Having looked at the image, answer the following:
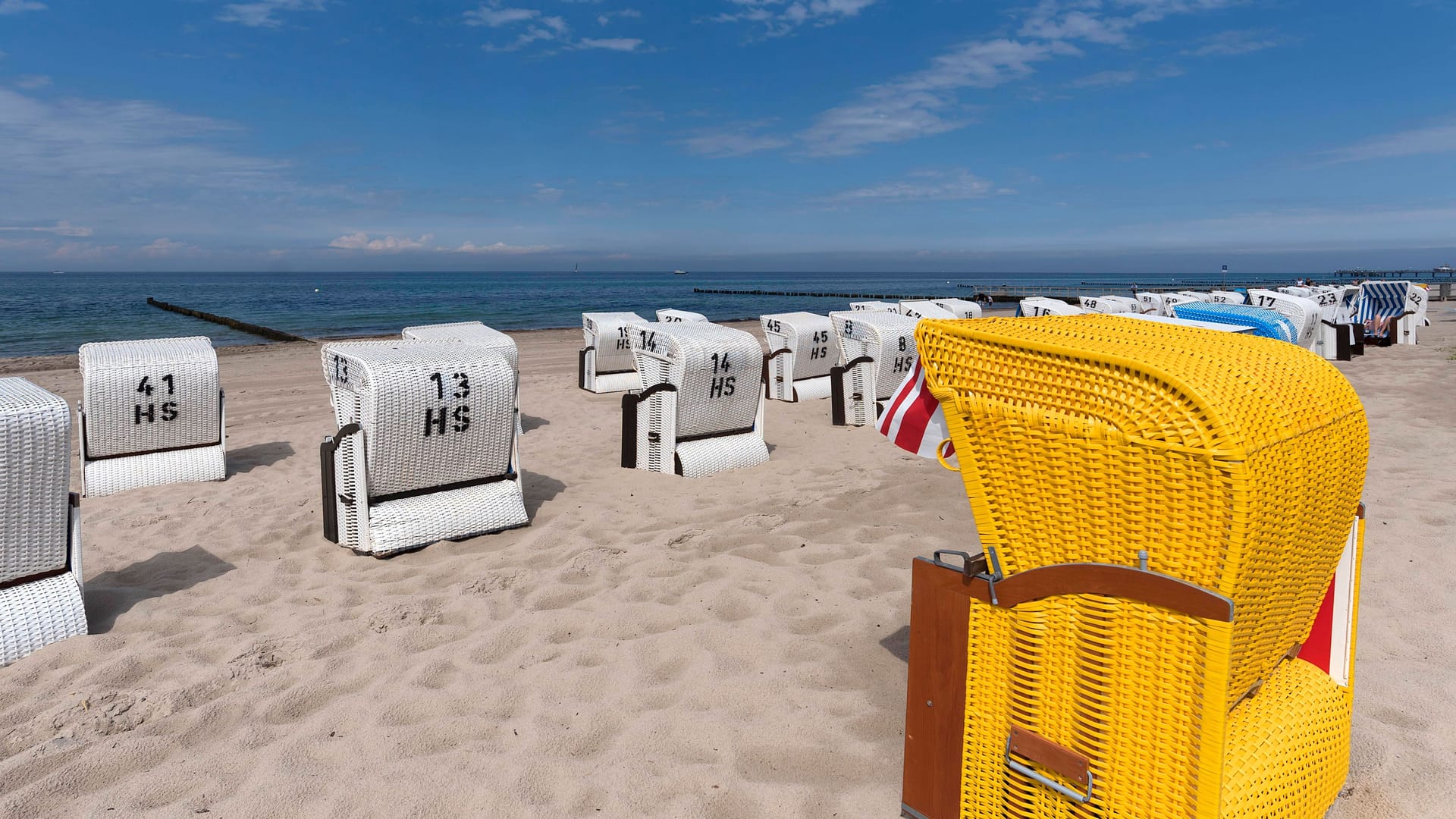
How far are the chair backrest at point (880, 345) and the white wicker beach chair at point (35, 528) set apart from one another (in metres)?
7.19

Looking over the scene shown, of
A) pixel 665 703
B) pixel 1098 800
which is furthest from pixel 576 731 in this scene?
pixel 1098 800

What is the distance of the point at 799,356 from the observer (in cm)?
1109

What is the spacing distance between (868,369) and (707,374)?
3028mm

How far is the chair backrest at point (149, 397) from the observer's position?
6.55m

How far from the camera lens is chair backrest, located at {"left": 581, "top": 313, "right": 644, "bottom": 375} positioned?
11.9 meters

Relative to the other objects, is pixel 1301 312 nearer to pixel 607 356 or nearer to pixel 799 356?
pixel 799 356

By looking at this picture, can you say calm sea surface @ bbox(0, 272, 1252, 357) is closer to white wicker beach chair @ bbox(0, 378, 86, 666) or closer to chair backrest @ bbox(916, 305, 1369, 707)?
white wicker beach chair @ bbox(0, 378, 86, 666)

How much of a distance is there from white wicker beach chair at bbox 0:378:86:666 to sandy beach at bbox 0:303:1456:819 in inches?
6.0

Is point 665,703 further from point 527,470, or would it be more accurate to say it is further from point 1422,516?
point 1422,516

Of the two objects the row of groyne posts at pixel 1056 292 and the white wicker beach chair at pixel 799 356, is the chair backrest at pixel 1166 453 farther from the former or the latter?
the row of groyne posts at pixel 1056 292

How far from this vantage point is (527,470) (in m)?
7.17

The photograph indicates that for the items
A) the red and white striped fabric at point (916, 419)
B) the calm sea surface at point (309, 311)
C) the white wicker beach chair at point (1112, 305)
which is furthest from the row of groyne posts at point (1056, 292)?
the red and white striped fabric at point (916, 419)

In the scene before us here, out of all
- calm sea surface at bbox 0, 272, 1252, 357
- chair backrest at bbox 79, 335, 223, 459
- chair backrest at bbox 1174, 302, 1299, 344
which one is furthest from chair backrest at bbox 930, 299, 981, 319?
calm sea surface at bbox 0, 272, 1252, 357

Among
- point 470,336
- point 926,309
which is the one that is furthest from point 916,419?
point 926,309
